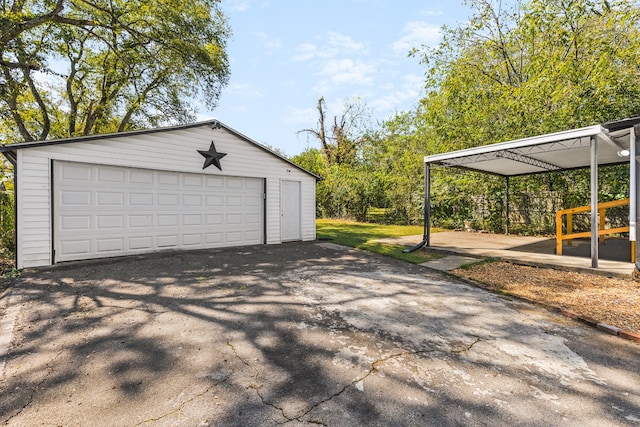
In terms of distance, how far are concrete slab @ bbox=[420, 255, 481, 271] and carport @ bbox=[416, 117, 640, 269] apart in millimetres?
1386

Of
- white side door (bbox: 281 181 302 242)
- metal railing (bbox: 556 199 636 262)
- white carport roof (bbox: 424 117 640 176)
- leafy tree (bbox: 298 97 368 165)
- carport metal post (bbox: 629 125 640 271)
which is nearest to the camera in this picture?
carport metal post (bbox: 629 125 640 271)

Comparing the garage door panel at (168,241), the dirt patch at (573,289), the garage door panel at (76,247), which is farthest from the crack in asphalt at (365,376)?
the garage door panel at (76,247)

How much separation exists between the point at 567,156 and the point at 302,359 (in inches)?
367

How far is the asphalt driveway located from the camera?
1.90 m

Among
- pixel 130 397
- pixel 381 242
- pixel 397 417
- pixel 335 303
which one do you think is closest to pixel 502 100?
pixel 381 242

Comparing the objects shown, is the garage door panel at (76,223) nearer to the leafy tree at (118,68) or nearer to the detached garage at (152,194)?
the detached garage at (152,194)

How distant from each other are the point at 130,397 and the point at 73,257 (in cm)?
594

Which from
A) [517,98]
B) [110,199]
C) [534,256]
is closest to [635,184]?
[534,256]

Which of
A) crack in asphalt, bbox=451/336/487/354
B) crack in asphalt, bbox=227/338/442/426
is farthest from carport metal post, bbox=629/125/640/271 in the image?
crack in asphalt, bbox=227/338/442/426

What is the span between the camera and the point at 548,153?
7.62m

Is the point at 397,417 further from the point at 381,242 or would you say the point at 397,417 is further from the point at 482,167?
the point at 482,167

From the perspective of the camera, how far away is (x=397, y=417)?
6.06 ft

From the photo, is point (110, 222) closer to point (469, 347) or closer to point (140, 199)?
point (140, 199)

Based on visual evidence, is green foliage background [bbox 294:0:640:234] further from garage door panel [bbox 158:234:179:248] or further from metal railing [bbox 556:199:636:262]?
garage door panel [bbox 158:234:179:248]
